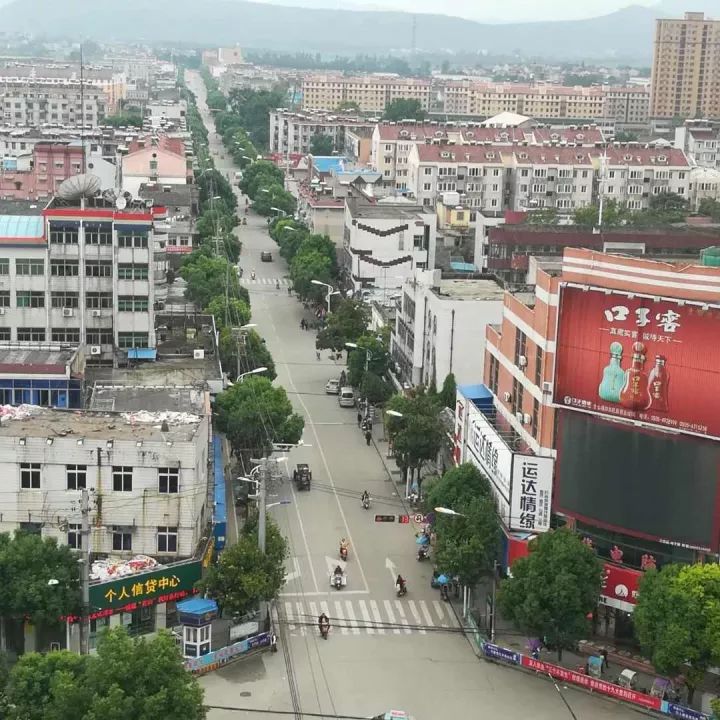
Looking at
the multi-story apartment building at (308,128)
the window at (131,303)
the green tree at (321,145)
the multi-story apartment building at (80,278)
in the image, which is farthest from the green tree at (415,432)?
the green tree at (321,145)

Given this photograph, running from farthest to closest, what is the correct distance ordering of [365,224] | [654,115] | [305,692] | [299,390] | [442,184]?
[654,115], [442,184], [365,224], [299,390], [305,692]

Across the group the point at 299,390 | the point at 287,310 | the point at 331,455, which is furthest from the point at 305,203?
the point at 331,455

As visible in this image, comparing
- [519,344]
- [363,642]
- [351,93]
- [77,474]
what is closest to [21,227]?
[77,474]

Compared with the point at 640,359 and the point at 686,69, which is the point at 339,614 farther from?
the point at 686,69

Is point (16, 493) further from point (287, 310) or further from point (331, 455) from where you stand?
point (287, 310)

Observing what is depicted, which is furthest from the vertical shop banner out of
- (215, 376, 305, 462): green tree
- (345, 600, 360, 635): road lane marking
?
(215, 376, 305, 462): green tree

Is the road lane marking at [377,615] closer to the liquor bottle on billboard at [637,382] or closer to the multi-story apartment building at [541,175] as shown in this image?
the liquor bottle on billboard at [637,382]

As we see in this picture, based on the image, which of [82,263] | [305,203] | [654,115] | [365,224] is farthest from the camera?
[654,115]
